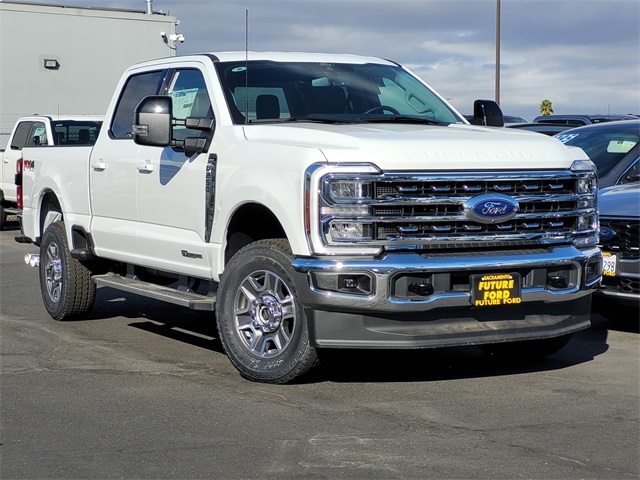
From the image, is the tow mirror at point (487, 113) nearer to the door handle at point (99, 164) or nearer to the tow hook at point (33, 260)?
the door handle at point (99, 164)

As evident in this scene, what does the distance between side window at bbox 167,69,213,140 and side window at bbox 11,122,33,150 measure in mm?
11322

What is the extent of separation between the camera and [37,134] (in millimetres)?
18781

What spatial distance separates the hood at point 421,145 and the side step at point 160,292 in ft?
3.91

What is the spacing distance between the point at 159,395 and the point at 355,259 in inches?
57.7

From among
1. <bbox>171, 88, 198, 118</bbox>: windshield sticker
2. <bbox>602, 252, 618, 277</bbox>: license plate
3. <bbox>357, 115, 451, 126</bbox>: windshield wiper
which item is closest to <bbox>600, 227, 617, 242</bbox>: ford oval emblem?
<bbox>602, 252, 618, 277</bbox>: license plate

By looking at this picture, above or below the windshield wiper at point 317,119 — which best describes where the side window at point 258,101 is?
above

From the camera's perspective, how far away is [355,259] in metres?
6.46

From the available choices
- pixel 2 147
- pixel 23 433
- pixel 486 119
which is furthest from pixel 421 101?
pixel 2 147

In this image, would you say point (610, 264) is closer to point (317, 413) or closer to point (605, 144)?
point (605, 144)

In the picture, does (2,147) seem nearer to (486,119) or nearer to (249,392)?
(486,119)

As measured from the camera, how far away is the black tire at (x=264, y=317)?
673 centimetres

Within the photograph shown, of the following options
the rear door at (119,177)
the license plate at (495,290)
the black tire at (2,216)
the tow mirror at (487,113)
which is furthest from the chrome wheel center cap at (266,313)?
the black tire at (2,216)

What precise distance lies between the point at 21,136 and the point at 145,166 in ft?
38.8

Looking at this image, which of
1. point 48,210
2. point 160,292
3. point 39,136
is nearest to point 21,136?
point 39,136
